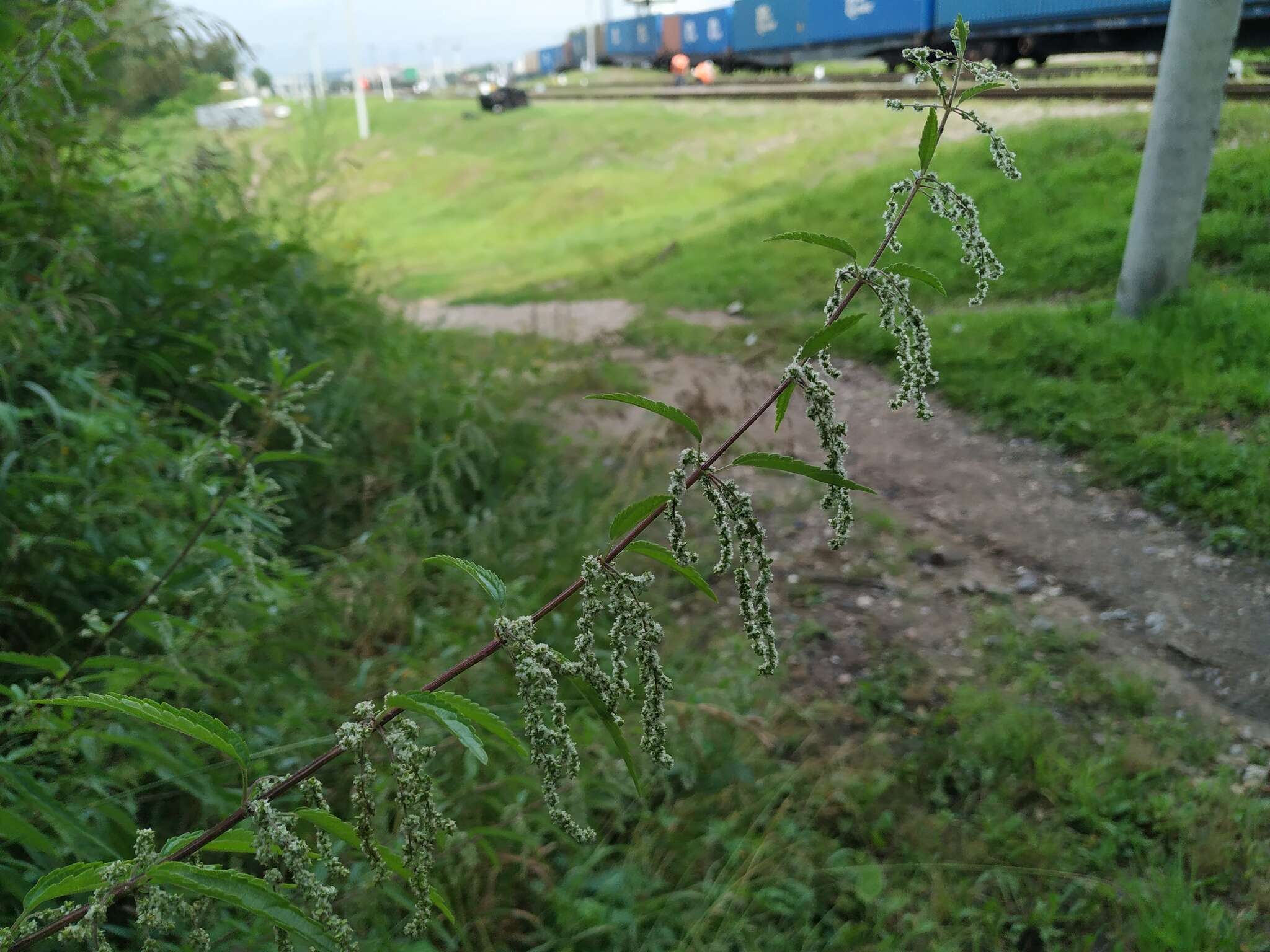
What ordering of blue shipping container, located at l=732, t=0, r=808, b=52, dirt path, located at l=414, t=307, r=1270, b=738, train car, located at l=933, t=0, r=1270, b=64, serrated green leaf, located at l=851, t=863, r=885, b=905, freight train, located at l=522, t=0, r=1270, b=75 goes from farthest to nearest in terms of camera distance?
blue shipping container, located at l=732, t=0, r=808, b=52
freight train, located at l=522, t=0, r=1270, b=75
train car, located at l=933, t=0, r=1270, b=64
dirt path, located at l=414, t=307, r=1270, b=738
serrated green leaf, located at l=851, t=863, r=885, b=905

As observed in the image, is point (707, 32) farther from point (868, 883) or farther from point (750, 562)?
point (750, 562)

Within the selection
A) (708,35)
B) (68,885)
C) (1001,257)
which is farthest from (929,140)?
(708,35)

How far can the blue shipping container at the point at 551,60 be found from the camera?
4103cm

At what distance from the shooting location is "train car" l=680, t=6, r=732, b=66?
840 inches

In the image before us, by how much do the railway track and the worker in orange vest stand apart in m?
1.74

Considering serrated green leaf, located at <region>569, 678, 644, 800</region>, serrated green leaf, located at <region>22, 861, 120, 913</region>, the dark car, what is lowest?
serrated green leaf, located at <region>22, 861, 120, 913</region>

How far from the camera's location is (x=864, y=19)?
1271 centimetres

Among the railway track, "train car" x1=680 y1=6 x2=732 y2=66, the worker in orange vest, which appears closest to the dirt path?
the railway track

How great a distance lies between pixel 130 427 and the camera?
2635 mm

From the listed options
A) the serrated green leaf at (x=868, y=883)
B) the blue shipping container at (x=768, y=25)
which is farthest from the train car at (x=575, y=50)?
the serrated green leaf at (x=868, y=883)

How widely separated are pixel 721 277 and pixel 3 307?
6.68 metres

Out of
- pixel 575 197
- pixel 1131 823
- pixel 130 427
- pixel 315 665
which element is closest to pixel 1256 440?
pixel 1131 823

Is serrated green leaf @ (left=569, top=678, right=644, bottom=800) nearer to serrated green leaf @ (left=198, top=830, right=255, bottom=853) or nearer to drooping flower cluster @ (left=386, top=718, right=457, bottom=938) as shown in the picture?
drooping flower cluster @ (left=386, top=718, right=457, bottom=938)

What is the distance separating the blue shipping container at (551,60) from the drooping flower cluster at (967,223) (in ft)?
143
